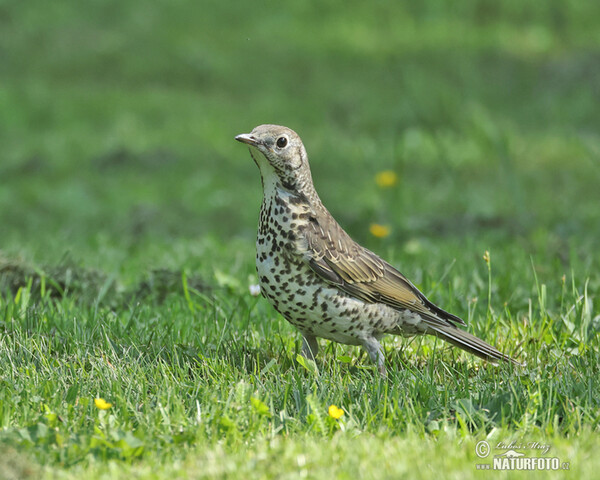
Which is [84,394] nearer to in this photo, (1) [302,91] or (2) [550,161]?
(2) [550,161]

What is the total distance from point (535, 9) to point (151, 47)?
7343 mm

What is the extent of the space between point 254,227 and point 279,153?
516 centimetres

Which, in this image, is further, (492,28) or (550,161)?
(492,28)

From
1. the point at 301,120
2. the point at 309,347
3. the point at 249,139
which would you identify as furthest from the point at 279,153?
the point at 301,120

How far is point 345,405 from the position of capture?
143 inches

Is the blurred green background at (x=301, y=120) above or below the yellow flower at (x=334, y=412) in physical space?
above

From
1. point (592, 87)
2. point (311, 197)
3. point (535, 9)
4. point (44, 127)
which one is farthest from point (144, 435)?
point (535, 9)

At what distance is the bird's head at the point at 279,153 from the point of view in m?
4.02

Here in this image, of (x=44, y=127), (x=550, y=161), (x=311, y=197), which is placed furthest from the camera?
(x=44, y=127)

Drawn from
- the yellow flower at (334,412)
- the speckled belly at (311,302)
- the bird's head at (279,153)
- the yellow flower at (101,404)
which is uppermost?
the bird's head at (279,153)

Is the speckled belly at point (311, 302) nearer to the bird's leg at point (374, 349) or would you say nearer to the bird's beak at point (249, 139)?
the bird's leg at point (374, 349)

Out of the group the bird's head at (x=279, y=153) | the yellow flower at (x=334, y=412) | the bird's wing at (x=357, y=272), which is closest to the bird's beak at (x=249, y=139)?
the bird's head at (x=279, y=153)

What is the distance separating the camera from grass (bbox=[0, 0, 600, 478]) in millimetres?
3309

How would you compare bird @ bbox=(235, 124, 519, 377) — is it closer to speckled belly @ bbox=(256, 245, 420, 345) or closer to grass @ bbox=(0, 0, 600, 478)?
speckled belly @ bbox=(256, 245, 420, 345)
